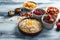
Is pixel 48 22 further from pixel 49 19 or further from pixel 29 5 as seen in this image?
pixel 29 5

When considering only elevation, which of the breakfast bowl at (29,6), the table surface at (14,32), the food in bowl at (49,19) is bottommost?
the table surface at (14,32)

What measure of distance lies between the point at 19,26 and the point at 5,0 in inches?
17.3

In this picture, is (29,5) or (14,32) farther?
(29,5)

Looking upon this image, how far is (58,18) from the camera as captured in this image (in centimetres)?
136

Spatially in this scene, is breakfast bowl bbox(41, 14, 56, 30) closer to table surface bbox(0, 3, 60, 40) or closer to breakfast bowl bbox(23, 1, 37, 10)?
table surface bbox(0, 3, 60, 40)

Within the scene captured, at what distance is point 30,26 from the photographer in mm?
1206

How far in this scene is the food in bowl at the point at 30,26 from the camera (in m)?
1.19

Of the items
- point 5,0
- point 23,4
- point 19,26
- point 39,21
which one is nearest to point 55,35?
point 39,21

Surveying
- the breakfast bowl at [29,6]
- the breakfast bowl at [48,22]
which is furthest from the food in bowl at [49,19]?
the breakfast bowl at [29,6]

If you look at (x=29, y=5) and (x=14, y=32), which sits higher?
(x=29, y=5)

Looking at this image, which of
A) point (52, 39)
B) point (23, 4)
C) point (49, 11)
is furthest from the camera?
point (23, 4)

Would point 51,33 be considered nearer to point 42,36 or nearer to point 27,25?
point 42,36

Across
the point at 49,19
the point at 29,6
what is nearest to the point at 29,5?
the point at 29,6

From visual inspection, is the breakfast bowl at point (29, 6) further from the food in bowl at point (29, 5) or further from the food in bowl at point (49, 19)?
the food in bowl at point (49, 19)
